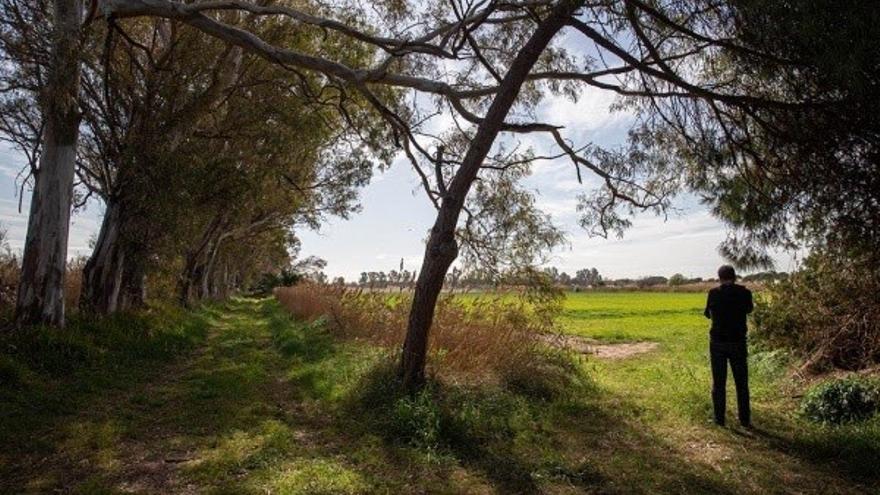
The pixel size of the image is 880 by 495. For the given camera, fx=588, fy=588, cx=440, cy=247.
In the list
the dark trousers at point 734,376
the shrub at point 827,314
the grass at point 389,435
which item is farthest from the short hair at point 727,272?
the grass at point 389,435

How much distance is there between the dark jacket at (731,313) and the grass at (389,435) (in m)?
1.12

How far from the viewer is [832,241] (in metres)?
5.95

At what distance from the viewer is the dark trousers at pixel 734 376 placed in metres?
7.06

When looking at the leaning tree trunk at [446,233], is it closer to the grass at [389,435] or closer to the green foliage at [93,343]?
the grass at [389,435]

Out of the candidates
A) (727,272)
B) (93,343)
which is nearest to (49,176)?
(93,343)

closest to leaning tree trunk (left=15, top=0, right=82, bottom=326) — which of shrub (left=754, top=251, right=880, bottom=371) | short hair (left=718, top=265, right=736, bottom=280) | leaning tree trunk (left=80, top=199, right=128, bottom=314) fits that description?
leaning tree trunk (left=80, top=199, right=128, bottom=314)

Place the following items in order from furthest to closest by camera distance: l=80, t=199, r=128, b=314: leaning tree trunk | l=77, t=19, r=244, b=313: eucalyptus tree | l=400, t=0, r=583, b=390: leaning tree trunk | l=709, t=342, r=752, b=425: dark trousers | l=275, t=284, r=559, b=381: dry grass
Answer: l=80, t=199, r=128, b=314: leaning tree trunk < l=77, t=19, r=244, b=313: eucalyptus tree < l=275, t=284, r=559, b=381: dry grass < l=400, t=0, r=583, b=390: leaning tree trunk < l=709, t=342, r=752, b=425: dark trousers

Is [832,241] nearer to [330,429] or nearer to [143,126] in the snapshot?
[330,429]

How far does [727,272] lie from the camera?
7.28 metres

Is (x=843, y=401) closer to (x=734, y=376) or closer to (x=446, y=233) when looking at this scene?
(x=734, y=376)

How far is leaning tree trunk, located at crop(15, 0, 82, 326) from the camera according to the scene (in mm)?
9641

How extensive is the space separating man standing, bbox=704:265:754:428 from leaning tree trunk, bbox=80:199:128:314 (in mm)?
11993

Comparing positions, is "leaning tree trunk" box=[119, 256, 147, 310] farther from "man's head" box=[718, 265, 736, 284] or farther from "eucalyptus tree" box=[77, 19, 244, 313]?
"man's head" box=[718, 265, 736, 284]

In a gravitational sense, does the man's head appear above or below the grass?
above
